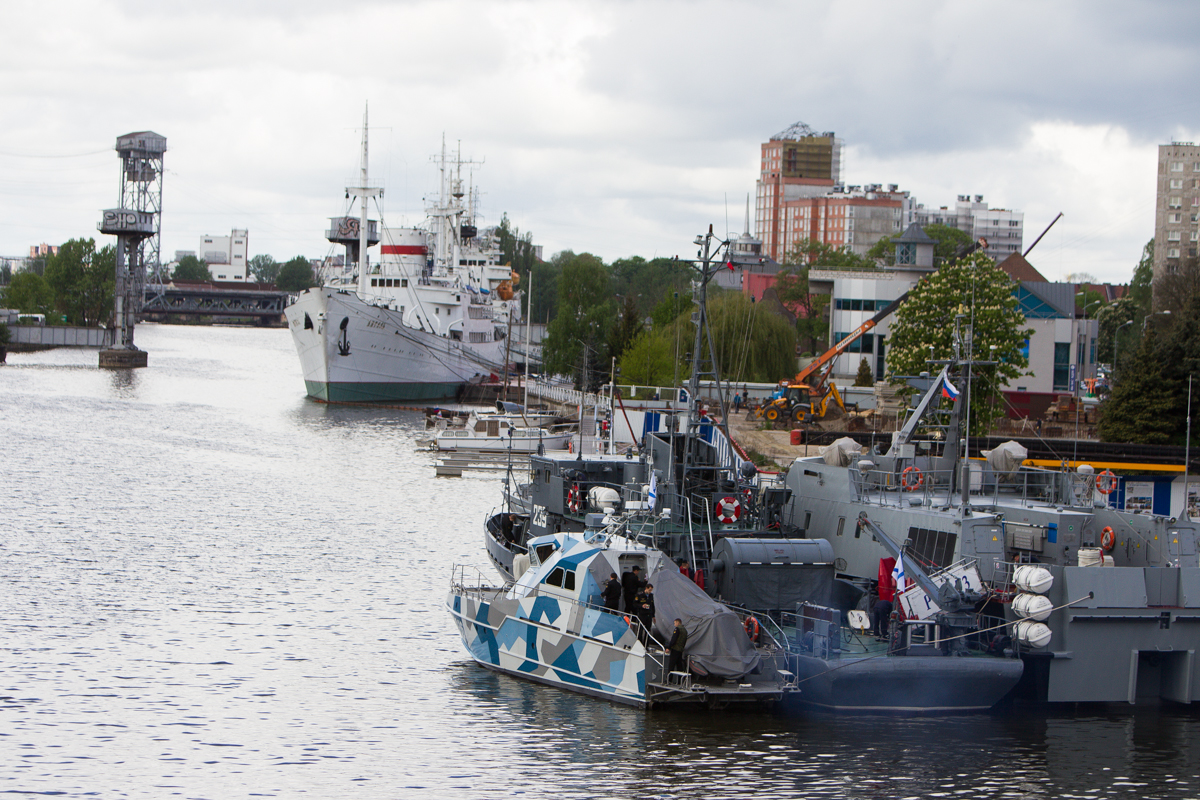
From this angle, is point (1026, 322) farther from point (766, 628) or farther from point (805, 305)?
point (766, 628)

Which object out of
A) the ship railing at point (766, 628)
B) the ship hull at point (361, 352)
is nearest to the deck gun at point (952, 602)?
the ship railing at point (766, 628)

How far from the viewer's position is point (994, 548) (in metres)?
22.3

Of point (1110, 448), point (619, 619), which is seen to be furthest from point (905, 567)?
point (1110, 448)

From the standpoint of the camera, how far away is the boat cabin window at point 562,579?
2175 centimetres

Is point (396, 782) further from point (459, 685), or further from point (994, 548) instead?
point (994, 548)

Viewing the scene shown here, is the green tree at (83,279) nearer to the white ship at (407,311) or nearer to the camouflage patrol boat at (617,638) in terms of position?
the white ship at (407,311)

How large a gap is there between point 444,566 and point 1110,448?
23724mm

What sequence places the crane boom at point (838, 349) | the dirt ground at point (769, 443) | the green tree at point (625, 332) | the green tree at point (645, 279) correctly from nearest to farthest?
the dirt ground at point (769, 443), the crane boom at point (838, 349), the green tree at point (625, 332), the green tree at point (645, 279)

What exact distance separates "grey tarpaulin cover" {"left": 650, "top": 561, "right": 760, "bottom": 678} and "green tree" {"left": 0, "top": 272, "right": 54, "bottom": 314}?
16450 cm

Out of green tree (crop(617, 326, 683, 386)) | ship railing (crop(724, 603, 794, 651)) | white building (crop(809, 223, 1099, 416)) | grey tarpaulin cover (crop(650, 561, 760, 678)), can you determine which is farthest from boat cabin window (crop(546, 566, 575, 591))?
green tree (crop(617, 326, 683, 386))

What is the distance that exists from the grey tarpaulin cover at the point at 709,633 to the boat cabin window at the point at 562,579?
1749mm

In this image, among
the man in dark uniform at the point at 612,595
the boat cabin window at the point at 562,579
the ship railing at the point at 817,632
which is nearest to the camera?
the ship railing at the point at 817,632


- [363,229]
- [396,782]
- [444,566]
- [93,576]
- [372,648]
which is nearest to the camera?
[396,782]

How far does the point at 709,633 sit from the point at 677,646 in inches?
23.0
